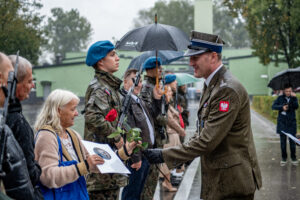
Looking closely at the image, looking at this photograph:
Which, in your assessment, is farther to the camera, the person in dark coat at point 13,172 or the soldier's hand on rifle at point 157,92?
the soldier's hand on rifle at point 157,92

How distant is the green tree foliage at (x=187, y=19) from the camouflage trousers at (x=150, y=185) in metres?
84.0

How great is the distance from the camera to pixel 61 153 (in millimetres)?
3346

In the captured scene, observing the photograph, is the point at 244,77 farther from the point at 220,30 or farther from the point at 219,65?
the point at 219,65

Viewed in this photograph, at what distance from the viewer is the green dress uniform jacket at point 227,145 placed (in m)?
3.29

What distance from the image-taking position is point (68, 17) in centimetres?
10400

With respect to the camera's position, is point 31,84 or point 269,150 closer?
point 31,84

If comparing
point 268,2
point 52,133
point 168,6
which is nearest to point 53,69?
point 268,2

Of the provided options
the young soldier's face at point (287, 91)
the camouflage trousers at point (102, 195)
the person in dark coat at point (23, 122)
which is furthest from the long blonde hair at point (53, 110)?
the young soldier's face at point (287, 91)

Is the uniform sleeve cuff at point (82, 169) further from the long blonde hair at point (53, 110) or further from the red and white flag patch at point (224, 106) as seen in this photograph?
the red and white flag patch at point (224, 106)

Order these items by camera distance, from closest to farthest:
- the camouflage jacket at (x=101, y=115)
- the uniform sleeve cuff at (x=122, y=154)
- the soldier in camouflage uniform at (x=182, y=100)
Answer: the uniform sleeve cuff at (x=122, y=154), the camouflage jacket at (x=101, y=115), the soldier in camouflage uniform at (x=182, y=100)

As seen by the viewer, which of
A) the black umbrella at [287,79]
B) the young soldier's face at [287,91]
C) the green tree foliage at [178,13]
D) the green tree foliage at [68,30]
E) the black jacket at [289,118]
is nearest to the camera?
the black jacket at [289,118]

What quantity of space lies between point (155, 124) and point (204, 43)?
2.44 meters

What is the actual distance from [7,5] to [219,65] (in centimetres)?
2959

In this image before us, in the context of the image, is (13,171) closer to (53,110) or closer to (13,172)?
(13,172)
